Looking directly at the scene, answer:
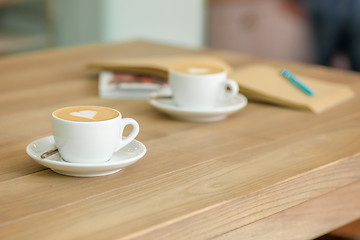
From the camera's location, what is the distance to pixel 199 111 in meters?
1.02

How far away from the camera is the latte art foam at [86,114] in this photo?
76cm

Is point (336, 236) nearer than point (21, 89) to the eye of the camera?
No

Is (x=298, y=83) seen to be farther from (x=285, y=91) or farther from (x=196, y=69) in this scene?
(x=196, y=69)

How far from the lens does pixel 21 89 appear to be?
126cm

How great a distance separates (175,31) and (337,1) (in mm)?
948

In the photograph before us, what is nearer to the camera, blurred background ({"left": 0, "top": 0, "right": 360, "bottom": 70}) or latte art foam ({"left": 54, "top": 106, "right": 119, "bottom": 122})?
latte art foam ({"left": 54, "top": 106, "right": 119, "bottom": 122})

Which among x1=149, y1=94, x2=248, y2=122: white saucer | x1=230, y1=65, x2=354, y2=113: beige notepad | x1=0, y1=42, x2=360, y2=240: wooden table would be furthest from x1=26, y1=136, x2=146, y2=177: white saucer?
x1=230, y1=65, x2=354, y2=113: beige notepad

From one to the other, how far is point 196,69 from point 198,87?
0.06 meters

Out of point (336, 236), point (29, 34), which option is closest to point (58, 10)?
point (29, 34)

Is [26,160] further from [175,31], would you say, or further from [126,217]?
[175,31]

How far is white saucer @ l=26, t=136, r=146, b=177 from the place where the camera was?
2.42 ft

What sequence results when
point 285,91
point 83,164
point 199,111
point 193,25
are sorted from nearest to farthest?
point 83,164, point 199,111, point 285,91, point 193,25

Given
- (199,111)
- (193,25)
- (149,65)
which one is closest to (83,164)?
(199,111)

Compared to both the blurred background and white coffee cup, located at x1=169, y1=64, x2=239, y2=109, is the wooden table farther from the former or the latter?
the blurred background
